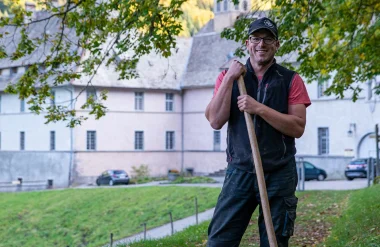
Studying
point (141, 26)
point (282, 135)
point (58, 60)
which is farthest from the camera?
point (58, 60)

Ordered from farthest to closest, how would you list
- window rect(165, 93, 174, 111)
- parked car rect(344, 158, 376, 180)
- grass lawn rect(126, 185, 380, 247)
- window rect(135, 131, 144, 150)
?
window rect(165, 93, 174, 111) → window rect(135, 131, 144, 150) → parked car rect(344, 158, 376, 180) → grass lawn rect(126, 185, 380, 247)

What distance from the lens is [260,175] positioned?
5523 mm

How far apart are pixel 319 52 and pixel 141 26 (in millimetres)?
6412

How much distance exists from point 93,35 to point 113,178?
126 ft

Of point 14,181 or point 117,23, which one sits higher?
point 117,23

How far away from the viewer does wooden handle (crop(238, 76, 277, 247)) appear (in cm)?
552

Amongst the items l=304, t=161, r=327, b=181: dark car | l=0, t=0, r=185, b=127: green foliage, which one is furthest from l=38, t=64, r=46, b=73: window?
l=304, t=161, r=327, b=181: dark car

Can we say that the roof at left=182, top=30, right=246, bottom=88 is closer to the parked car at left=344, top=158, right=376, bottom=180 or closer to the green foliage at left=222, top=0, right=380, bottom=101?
the parked car at left=344, top=158, right=376, bottom=180

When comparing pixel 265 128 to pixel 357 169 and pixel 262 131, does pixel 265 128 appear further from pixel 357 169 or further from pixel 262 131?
pixel 357 169

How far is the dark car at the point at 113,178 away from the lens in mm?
52812

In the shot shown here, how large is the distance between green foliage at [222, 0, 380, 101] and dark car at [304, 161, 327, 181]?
85.5ft

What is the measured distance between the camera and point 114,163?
57.9 meters

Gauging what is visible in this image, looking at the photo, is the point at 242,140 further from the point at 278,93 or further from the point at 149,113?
the point at 149,113

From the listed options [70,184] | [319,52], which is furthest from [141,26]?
[70,184]
